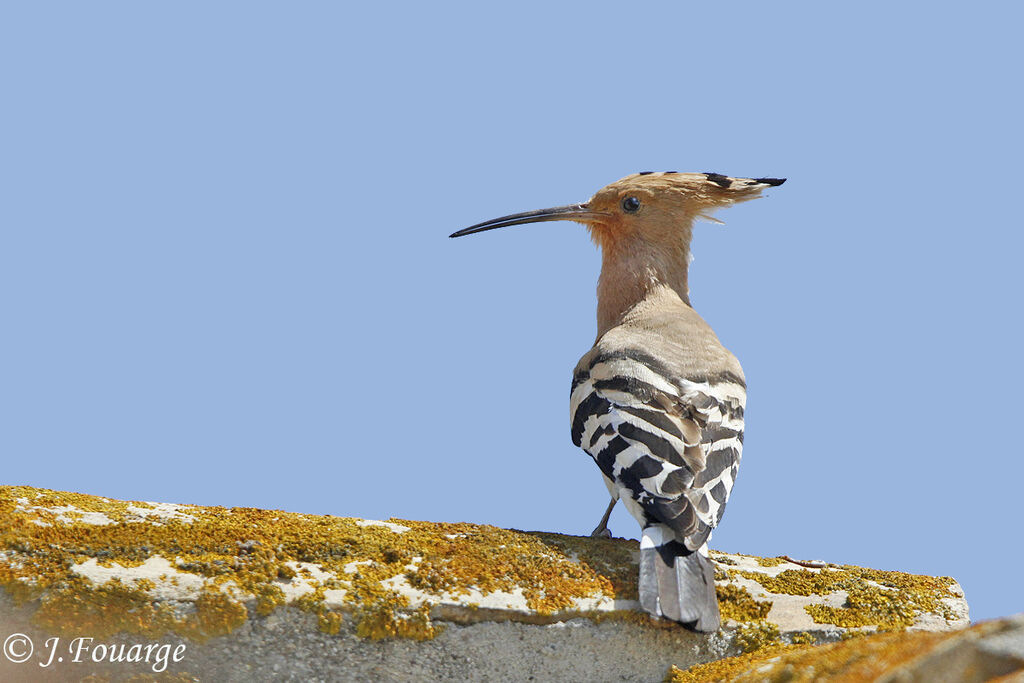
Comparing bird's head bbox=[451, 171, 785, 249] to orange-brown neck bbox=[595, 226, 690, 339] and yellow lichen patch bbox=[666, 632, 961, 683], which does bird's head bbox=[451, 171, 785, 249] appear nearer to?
orange-brown neck bbox=[595, 226, 690, 339]

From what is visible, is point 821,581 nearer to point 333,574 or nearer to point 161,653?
point 333,574

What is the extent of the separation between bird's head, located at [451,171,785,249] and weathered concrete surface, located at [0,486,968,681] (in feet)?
8.62

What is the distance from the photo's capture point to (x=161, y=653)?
3.61 m

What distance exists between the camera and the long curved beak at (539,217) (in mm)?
6777

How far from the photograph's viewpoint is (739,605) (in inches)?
168

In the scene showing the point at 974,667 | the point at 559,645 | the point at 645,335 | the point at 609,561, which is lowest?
the point at 974,667

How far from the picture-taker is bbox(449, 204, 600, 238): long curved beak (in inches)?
267

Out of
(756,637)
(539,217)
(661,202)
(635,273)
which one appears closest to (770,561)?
(756,637)

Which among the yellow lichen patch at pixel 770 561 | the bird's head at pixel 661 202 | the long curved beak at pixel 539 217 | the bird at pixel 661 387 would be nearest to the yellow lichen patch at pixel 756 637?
the bird at pixel 661 387

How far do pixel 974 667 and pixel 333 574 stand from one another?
2.24m

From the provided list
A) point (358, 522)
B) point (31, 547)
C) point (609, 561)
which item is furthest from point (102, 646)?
point (609, 561)

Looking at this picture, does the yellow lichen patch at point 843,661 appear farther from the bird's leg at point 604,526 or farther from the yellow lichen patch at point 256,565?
the bird's leg at point 604,526
